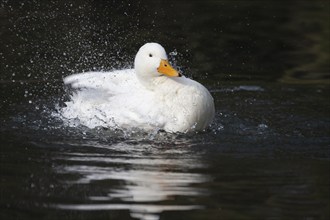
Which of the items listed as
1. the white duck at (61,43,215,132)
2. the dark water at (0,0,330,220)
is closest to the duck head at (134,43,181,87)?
the white duck at (61,43,215,132)

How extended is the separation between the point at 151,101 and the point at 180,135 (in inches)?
18.6

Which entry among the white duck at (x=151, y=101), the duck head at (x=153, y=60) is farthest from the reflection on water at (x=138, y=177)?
the duck head at (x=153, y=60)

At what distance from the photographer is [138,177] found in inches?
249

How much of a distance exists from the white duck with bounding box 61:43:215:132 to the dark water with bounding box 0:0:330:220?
150 millimetres

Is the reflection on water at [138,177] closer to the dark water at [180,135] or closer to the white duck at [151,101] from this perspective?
the dark water at [180,135]

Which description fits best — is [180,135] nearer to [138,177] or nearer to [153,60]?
[153,60]

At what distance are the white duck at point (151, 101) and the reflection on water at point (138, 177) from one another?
0.56 m

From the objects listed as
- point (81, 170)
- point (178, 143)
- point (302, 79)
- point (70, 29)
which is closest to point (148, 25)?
point (70, 29)

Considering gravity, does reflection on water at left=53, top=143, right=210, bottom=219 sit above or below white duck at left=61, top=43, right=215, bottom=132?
below

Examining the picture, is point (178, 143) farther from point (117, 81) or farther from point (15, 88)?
point (15, 88)

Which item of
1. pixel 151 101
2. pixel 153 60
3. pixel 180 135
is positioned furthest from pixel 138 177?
pixel 153 60

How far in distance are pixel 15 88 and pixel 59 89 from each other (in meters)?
0.55

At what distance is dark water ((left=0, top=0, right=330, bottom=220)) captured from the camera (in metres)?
5.78

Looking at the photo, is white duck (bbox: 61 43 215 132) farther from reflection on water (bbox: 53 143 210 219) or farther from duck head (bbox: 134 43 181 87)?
reflection on water (bbox: 53 143 210 219)
